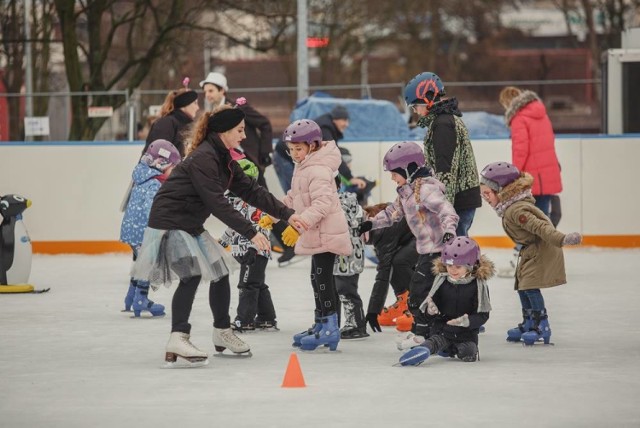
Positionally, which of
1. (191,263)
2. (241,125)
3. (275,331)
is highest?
(241,125)

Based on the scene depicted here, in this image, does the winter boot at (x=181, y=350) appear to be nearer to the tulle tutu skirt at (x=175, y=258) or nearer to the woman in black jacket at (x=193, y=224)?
the woman in black jacket at (x=193, y=224)

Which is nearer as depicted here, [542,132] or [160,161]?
[160,161]

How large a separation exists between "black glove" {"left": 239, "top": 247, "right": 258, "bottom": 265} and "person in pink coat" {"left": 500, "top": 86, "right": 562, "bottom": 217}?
412cm

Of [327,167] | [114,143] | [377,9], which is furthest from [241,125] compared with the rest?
[377,9]

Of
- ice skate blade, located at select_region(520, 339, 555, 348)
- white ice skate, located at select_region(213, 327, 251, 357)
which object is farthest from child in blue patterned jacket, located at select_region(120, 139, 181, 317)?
ice skate blade, located at select_region(520, 339, 555, 348)

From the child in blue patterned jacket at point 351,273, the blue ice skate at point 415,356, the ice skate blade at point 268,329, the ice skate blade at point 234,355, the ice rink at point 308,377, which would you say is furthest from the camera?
the ice skate blade at point 268,329

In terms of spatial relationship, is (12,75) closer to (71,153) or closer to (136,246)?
(71,153)

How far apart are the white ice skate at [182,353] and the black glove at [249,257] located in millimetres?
1529

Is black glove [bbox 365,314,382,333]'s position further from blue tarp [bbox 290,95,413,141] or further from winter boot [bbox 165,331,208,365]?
blue tarp [bbox 290,95,413,141]

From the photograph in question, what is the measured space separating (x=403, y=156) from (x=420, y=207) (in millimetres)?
328

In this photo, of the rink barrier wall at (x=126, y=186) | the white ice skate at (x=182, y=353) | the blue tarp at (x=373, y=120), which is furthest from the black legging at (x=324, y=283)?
the blue tarp at (x=373, y=120)

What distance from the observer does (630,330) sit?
31.1 feet

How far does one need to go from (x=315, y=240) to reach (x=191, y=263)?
0.88m

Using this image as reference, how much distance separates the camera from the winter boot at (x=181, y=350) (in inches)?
317
